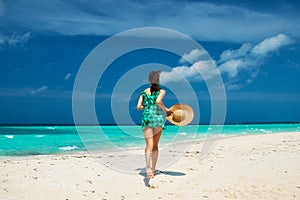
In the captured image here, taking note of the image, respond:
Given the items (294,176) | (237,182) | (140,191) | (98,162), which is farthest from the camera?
(98,162)

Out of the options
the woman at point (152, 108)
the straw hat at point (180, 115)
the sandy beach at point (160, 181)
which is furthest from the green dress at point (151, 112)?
the sandy beach at point (160, 181)

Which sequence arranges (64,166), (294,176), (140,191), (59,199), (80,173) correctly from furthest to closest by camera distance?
(64,166) < (80,173) < (294,176) < (140,191) < (59,199)

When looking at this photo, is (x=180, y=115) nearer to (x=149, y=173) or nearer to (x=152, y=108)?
(x=152, y=108)

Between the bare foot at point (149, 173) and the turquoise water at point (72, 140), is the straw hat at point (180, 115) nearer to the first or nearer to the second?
the bare foot at point (149, 173)

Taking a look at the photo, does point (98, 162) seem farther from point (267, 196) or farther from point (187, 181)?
point (267, 196)

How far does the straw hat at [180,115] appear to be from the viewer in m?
7.26

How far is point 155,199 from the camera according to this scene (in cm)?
562

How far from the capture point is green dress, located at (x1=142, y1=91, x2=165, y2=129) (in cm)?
678

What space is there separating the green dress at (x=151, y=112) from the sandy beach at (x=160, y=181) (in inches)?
45.3

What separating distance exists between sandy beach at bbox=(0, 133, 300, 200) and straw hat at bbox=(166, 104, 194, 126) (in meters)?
1.17

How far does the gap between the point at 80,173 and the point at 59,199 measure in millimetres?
2171

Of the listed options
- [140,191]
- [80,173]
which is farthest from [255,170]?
[80,173]

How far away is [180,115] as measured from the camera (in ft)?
24.0

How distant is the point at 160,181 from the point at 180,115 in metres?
1.44
